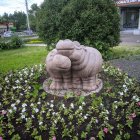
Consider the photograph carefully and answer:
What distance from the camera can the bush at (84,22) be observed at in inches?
339

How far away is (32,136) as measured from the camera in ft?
12.0

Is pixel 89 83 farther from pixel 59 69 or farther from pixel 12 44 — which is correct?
pixel 12 44

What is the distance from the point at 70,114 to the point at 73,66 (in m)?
0.90

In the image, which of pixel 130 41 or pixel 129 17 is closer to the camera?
pixel 130 41

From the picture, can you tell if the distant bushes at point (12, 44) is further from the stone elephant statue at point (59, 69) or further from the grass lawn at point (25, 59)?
the stone elephant statue at point (59, 69)

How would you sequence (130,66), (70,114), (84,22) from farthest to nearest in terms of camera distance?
(84,22) → (130,66) → (70,114)

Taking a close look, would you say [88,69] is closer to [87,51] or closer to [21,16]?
[87,51]

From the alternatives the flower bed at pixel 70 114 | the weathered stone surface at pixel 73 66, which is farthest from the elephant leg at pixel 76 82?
the flower bed at pixel 70 114

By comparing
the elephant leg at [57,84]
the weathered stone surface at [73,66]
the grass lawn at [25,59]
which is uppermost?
the weathered stone surface at [73,66]

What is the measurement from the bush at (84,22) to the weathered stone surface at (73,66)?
3967mm

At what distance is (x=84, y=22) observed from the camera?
8602 mm

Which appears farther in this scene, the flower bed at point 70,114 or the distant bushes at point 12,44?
the distant bushes at point 12,44

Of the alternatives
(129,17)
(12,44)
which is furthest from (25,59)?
(129,17)

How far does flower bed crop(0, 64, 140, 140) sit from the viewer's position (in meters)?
3.69
